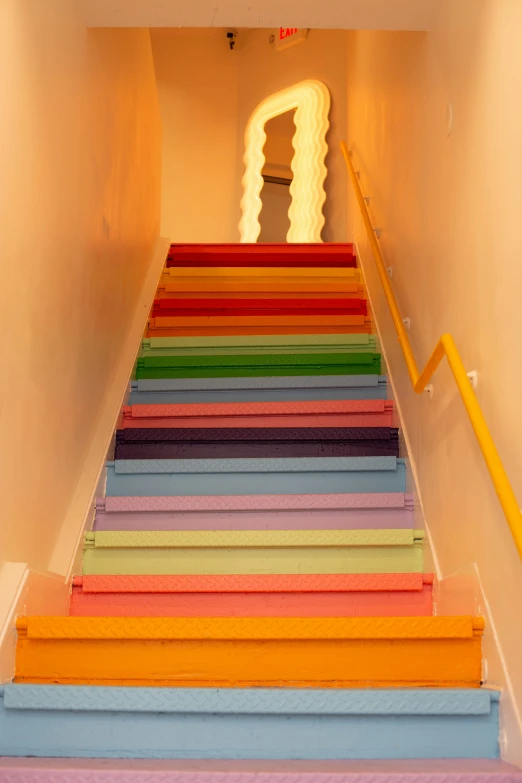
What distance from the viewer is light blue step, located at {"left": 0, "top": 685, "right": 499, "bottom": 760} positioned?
1.99 meters

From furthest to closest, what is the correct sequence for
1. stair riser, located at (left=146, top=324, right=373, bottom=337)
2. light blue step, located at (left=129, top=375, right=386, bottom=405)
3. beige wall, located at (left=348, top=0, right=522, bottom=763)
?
stair riser, located at (left=146, top=324, right=373, bottom=337), light blue step, located at (left=129, top=375, right=386, bottom=405), beige wall, located at (left=348, top=0, right=522, bottom=763)

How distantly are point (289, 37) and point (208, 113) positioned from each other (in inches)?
44.8

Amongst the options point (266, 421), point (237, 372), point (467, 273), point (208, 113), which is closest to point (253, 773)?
point (467, 273)

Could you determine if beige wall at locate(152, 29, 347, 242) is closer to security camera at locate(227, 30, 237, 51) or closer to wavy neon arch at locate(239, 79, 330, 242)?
security camera at locate(227, 30, 237, 51)

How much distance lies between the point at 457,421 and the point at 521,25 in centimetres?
112

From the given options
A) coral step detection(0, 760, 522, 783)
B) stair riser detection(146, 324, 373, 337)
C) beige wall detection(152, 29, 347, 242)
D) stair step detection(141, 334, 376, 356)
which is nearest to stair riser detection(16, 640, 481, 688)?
coral step detection(0, 760, 522, 783)

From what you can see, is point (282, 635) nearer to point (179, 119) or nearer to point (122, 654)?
point (122, 654)

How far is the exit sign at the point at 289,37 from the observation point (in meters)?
7.88

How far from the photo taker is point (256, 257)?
579cm

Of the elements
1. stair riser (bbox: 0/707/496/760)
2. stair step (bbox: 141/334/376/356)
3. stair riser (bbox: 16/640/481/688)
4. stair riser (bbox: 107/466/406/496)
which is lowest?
stair riser (bbox: 0/707/496/760)

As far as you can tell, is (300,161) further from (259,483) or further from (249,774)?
(249,774)

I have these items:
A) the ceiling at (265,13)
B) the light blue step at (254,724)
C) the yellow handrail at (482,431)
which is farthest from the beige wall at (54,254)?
the yellow handrail at (482,431)

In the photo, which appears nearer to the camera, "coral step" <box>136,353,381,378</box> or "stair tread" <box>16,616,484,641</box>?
"stair tread" <box>16,616,484,641</box>

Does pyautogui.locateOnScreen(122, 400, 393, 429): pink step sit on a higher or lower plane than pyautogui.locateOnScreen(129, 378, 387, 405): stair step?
lower
